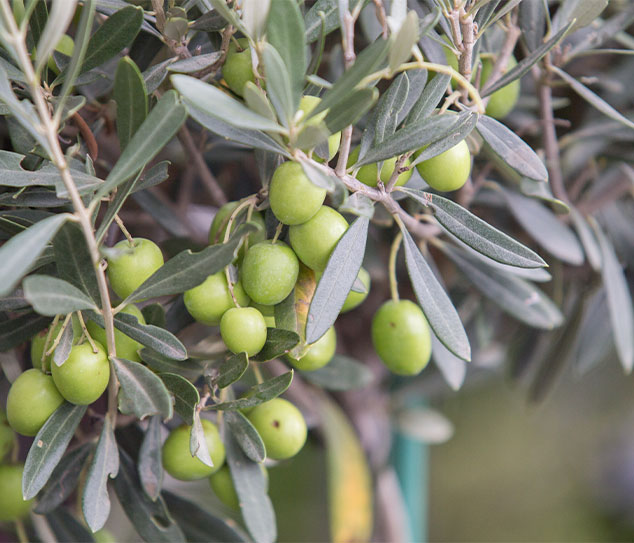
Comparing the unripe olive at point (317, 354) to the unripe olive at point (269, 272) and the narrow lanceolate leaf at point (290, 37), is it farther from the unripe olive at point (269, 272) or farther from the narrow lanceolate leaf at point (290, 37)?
the narrow lanceolate leaf at point (290, 37)

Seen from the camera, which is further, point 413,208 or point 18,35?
point 413,208

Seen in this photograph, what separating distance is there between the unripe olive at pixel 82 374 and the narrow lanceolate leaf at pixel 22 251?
0.27 ft

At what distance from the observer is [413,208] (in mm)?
514

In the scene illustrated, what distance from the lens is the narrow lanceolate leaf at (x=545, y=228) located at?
0.58 meters

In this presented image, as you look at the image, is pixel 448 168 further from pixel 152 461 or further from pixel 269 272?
pixel 152 461

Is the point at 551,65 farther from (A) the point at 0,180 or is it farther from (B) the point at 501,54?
(A) the point at 0,180

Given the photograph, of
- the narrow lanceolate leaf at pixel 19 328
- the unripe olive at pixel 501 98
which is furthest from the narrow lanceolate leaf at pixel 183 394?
the unripe olive at pixel 501 98

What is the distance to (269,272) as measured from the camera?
0.37 metres

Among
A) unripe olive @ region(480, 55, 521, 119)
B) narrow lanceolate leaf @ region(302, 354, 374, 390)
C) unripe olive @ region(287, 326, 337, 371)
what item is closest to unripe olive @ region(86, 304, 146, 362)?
unripe olive @ region(287, 326, 337, 371)

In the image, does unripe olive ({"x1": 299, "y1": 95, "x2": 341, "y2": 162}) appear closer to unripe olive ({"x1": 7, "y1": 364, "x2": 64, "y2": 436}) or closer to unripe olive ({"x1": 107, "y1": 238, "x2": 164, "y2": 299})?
unripe olive ({"x1": 107, "y1": 238, "x2": 164, "y2": 299})

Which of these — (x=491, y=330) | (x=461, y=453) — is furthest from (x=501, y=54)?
(x=461, y=453)

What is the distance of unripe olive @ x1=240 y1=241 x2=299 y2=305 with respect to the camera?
0.37 m

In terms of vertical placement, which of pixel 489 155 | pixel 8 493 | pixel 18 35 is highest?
pixel 18 35

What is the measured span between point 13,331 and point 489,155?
0.42 meters
